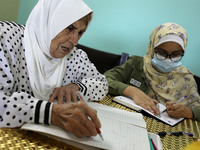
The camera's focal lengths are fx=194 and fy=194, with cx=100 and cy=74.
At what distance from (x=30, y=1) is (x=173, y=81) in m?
2.21

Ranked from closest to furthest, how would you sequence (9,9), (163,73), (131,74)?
(163,73)
(131,74)
(9,9)

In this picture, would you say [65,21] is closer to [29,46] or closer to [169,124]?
[29,46]

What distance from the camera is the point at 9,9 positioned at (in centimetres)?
259

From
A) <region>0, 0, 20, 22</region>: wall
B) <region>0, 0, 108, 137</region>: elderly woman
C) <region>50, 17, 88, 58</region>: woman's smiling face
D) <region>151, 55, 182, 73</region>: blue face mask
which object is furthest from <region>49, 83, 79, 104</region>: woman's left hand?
<region>0, 0, 20, 22</region>: wall

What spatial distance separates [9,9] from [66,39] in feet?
6.64

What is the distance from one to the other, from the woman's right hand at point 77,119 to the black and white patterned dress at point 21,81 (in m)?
0.03

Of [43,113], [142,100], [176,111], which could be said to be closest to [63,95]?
[43,113]

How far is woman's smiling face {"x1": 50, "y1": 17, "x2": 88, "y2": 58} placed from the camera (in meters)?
0.99

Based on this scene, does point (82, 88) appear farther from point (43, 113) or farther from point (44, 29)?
point (43, 113)

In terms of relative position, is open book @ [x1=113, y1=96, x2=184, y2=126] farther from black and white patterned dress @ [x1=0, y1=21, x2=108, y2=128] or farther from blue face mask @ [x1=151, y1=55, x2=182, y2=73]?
blue face mask @ [x1=151, y1=55, x2=182, y2=73]

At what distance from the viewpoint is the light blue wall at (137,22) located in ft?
6.88

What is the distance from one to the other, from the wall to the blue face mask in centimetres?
202

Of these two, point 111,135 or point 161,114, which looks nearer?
point 111,135

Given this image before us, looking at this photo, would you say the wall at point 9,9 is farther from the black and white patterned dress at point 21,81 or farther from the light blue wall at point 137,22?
the black and white patterned dress at point 21,81
